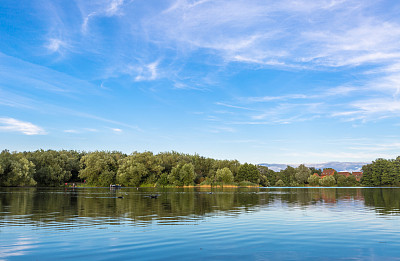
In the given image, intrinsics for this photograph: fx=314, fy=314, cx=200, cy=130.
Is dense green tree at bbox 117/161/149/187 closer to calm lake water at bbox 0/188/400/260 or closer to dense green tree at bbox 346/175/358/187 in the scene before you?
dense green tree at bbox 346/175/358/187

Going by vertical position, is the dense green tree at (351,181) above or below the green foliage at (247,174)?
below

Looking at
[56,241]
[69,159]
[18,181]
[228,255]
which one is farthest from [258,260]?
[69,159]

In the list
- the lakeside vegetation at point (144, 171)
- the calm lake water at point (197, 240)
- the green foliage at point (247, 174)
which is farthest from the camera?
the green foliage at point (247, 174)

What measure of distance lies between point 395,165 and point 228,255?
199422 millimetres

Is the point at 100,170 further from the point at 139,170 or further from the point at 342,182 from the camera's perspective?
the point at 342,182

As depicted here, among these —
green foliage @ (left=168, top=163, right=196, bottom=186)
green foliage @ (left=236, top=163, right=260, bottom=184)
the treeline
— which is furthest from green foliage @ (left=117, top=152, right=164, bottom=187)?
the treeline

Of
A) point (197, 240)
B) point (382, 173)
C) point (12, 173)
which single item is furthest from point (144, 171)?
point (197, 240)

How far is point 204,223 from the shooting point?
2675cm

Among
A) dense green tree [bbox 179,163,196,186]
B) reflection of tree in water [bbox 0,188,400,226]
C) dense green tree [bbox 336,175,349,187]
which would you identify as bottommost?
dense green tree [bbox 336,175,349,187]

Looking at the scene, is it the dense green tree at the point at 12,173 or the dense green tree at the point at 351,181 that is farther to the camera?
the dense green tree at the point at 351,181

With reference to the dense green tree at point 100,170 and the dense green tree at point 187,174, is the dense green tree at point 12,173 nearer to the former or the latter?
the dense green tree at point 100,170

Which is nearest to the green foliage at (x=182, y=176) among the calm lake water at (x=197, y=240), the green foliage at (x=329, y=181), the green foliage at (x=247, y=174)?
the green foliage at (x=247, y=174)

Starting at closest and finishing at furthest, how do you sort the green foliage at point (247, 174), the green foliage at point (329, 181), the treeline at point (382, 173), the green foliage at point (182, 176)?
the green foliage at point (182, 176), the treeline at point (382, 173), the green foliage at point (247, 174), the green foliage at point (329, 181)

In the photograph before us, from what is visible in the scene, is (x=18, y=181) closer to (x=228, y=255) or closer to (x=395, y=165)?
(x=228, y=255)
